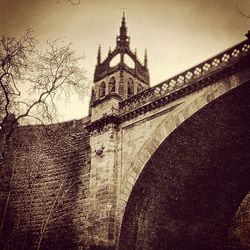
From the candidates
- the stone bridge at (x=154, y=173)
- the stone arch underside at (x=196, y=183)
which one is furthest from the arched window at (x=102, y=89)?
the stone arch underside at (x=196, y=183)

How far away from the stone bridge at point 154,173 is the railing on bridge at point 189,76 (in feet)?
0.12

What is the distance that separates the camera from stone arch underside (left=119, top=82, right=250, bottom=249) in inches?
485

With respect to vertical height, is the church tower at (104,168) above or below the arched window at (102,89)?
below

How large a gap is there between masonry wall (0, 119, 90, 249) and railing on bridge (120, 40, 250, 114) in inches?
120

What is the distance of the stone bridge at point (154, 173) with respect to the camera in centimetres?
1203

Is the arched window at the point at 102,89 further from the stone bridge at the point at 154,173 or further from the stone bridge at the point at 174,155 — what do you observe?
the stone bridge at the point at 174,155

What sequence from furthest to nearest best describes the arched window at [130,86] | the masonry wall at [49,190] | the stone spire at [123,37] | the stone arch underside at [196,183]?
the arched window at [130,86]
the stone spire at [123,37]
the masonry wall at [49,190]
the stone arch underside at [196,183]

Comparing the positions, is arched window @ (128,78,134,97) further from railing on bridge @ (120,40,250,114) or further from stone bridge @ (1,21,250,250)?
railing on bridge @ (120,40,250,114)

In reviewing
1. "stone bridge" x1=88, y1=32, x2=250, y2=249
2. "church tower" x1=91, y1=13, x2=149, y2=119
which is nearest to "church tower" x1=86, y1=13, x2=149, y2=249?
"stone bridge" x1=88, y1=32, x2=250, y2=249

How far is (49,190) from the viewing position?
15422 millimetres

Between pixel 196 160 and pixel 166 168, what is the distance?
1.21 metres

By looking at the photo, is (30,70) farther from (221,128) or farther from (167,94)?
(221,128)

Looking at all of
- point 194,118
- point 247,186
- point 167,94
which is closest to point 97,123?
point 167,94

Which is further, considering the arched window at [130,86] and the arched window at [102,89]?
the arched window at [130,86]
